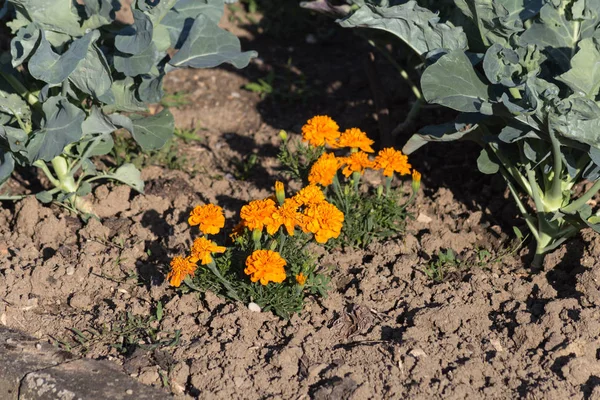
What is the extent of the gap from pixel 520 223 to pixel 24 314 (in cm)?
233

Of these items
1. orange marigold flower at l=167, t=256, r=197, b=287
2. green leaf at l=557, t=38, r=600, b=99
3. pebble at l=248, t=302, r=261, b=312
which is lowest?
pebble at l=248, t=302, r=261, b=312

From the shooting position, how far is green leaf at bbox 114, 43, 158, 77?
375cm

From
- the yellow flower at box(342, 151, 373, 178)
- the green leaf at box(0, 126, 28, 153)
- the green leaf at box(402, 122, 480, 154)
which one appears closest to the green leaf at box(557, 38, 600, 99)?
the green leaf at box(402, 122, 480, 154)

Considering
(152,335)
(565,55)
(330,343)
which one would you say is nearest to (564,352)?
(330,343)

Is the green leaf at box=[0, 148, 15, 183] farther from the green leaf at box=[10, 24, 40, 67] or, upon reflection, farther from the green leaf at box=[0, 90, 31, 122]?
the green leaf at box=[10, 24, 40, 67]

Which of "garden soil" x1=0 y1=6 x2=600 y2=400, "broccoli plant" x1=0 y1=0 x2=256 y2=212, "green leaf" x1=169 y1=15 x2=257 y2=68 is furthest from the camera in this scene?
"green leaf" x1=169 y1=15 x2=257 y2=68

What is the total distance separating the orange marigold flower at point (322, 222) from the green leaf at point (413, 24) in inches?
36.2

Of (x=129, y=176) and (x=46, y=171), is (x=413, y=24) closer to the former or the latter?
(x=129, y=176)

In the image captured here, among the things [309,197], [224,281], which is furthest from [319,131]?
[224,281]

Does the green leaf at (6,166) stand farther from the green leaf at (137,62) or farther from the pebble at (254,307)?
the pebble at (254,307)

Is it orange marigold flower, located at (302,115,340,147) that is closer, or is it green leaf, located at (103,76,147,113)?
orange marigold flower, located at (302,115,340,147)

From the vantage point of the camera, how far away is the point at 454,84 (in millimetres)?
3447

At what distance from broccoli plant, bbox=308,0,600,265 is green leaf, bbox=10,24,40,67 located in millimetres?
1354

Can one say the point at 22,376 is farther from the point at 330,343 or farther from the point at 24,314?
the point at 330,343
